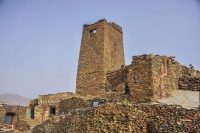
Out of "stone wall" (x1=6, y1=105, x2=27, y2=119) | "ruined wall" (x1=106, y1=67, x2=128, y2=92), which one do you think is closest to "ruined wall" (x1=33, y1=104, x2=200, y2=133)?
"ruined wall" (x1=106, y1=67, x2=128, y2=92)

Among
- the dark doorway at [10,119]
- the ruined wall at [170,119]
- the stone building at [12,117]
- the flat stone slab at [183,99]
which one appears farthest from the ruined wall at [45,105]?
the ruined wall at [170,119]

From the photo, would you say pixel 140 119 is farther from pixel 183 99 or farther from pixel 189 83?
pixel 189 83

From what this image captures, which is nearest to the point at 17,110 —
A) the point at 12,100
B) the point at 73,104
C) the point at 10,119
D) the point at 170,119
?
the point at 10,119

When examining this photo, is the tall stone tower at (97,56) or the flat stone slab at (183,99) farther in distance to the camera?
the tall stone tower at (97,56)

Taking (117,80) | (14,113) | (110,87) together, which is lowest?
(14,113)

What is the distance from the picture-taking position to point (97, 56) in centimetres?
2252

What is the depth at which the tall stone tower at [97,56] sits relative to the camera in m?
21.6

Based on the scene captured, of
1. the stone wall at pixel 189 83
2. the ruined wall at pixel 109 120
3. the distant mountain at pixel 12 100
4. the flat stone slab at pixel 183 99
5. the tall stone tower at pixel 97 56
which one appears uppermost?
the tall stone tower at pixel 97 56

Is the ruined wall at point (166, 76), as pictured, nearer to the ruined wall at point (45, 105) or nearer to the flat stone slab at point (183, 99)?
the flat stone slab at point (183, 99)

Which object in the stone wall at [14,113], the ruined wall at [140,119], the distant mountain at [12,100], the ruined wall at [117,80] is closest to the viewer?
the ruined wall at [140,119]

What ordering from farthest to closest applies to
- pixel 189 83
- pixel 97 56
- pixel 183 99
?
pixel 97 56 → pixel 189 83 → pixel 183 99

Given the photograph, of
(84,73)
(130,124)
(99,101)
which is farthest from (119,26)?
(130,124)

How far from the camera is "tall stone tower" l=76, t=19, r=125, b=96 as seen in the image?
70.8 ft

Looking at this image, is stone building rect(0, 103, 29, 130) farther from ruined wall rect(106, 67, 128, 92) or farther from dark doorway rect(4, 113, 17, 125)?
ruined wall rect(106, 67, 128, 92)
